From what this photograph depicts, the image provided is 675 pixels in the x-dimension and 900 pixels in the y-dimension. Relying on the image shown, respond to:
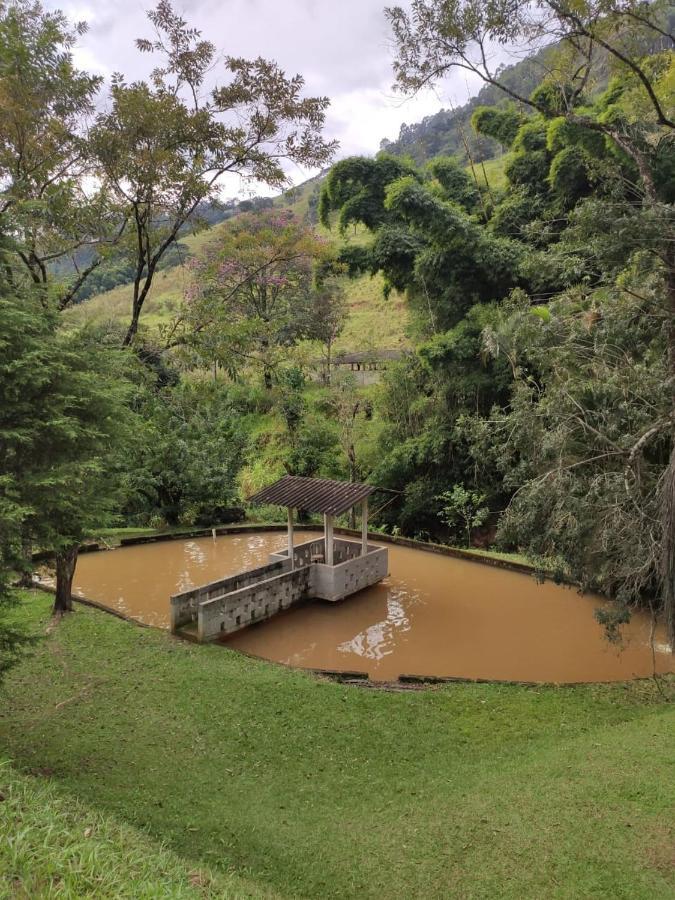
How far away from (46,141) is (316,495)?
662 cm

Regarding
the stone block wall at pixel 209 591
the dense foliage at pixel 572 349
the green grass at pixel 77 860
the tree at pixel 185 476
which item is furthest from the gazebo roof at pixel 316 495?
the green grass at pixel 77 860

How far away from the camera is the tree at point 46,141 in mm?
7551

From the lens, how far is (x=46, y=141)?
8.09 metres

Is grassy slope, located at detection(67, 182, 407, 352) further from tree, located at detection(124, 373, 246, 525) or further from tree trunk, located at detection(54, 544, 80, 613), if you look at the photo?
tree trunk, located at detection(54, 544, 80, 613)

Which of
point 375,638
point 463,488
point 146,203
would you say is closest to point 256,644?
point 375,638

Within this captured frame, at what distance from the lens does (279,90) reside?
29.1ft

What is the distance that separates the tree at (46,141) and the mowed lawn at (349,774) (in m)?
4.87

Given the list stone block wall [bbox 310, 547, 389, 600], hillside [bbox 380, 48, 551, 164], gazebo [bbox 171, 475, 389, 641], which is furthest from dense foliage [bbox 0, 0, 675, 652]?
hillside [bbox 380, 48, 551, 164]

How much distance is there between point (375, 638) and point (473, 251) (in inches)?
389

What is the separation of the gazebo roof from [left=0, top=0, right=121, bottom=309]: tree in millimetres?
4738

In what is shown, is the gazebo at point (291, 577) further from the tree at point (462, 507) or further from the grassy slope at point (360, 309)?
the grassy slope at point (360, 309)

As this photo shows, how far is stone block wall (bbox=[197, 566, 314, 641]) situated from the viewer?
29.6ft

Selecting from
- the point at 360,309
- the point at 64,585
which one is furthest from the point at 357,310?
the point at 64,585

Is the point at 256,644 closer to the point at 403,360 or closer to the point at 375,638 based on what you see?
the point at 375,638
